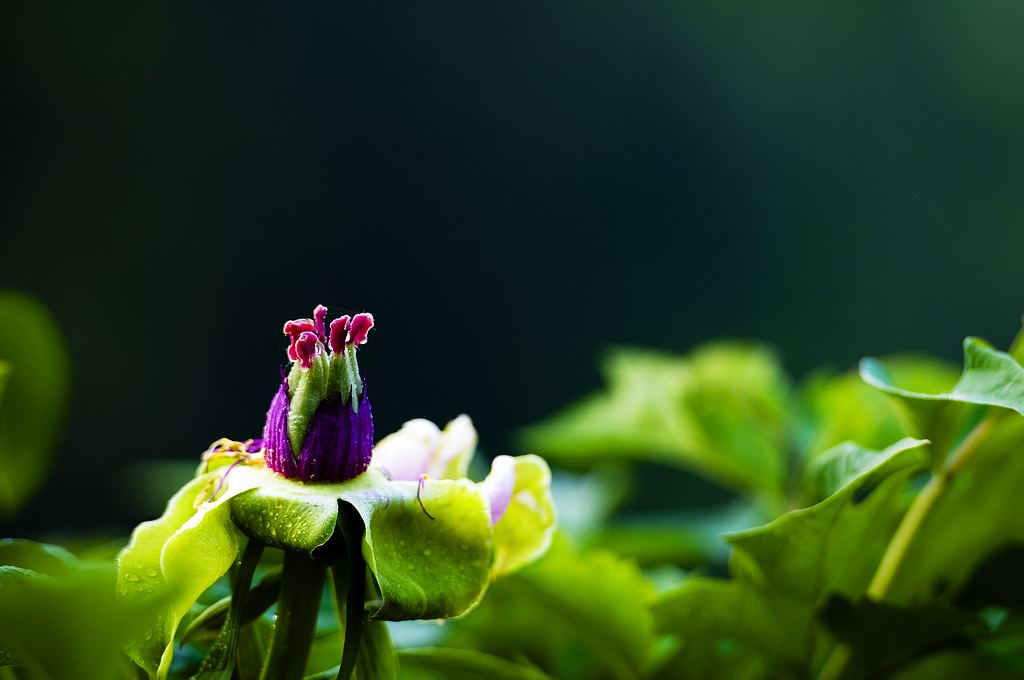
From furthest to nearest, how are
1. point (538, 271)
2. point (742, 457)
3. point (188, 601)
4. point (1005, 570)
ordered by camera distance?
point (538, 271), point (742, 457), point (1005, 570), point (188, 601)

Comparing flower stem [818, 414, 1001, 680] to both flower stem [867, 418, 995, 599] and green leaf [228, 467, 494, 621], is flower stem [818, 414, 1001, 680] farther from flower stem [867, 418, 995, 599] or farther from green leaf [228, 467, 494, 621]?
green leaf [228, 467, 494, 621]

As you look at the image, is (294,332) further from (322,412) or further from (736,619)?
(736,619)

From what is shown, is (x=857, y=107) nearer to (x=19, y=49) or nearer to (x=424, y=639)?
(x=19, y=49)

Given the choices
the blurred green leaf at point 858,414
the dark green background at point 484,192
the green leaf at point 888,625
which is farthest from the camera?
the dark green background at point 484,192

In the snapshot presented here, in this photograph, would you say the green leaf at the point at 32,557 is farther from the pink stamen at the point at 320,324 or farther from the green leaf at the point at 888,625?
the green leaf at the point at 888,625

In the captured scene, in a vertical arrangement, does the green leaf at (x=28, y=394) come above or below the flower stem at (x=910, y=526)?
above

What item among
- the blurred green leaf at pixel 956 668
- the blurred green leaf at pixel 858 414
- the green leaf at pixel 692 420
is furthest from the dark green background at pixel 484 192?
the blurred green leaf at pixel 956 668


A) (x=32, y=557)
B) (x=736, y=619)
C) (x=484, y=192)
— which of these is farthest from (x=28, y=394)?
(x=484, y=192)

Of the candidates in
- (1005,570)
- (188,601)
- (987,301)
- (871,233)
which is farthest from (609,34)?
(188,601)
